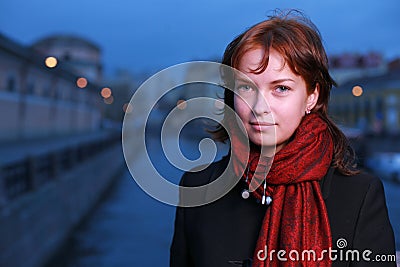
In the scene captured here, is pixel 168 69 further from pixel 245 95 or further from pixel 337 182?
pixel 337 182

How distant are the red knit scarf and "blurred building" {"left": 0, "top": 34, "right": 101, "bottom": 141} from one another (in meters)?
12.8

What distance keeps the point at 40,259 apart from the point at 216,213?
856 centimetres

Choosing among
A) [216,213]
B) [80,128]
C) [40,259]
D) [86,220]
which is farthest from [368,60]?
[216,213]

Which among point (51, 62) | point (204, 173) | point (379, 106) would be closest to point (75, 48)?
point (379, 106)

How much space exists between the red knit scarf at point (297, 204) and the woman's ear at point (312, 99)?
0.06m

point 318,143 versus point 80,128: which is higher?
point 80,128

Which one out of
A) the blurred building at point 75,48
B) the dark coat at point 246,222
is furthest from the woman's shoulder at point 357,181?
the blurred building at point 75,48

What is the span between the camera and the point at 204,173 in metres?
1.68

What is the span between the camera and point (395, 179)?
18.6m

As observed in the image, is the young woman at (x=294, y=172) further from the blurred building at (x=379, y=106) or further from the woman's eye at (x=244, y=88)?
the blurred building at (x=379, y=106)

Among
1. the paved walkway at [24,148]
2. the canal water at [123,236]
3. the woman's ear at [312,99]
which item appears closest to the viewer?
the woman's ear at [312,99]

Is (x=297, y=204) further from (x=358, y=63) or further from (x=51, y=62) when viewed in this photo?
(x=358, y=63)

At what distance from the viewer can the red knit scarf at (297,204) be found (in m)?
1.37

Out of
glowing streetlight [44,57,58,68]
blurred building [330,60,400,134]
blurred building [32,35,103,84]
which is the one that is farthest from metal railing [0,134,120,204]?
blurred building [32,35,103,84]
